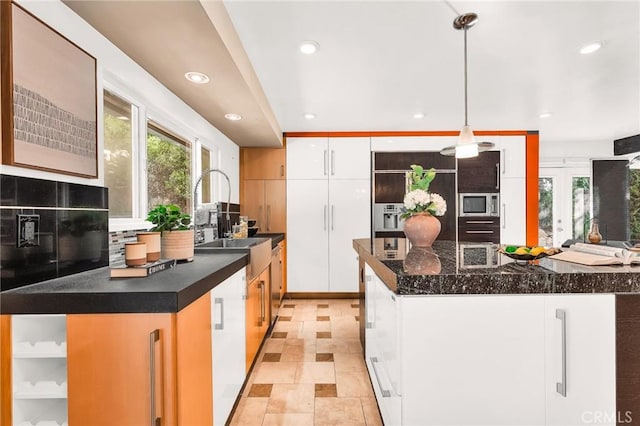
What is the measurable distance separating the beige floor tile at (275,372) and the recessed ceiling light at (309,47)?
7.69 ft

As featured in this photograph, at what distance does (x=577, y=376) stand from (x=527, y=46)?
7.08 feet

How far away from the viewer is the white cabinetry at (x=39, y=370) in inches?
44.6

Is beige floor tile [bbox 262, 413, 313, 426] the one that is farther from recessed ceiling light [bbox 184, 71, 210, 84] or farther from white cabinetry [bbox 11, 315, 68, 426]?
recessed ceiling light [bbox 184, 71, 210, 84]

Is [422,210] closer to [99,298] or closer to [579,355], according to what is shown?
[579,355]

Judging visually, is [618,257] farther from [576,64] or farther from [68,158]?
[68,158]

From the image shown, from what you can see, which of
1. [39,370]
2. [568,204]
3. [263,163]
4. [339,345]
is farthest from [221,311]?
[568,204]

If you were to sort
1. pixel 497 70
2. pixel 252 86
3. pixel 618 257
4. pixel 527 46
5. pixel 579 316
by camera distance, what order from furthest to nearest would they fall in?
1. pixel 497 70
2. pixel 252 86
3. pixel 527 46
4. pixel 618 257
5. pixel 579 316

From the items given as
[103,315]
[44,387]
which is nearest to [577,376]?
[103,315]

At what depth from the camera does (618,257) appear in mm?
1424

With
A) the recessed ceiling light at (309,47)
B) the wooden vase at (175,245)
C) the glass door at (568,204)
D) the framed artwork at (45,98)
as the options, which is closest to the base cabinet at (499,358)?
the wooden vase at (175,245)

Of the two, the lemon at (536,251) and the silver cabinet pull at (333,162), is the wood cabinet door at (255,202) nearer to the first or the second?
the silver cabinet pull at (333,162)

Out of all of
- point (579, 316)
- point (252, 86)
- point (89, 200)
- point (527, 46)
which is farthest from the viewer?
point (252, 86)

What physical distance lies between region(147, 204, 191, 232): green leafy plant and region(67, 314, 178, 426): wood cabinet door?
2.38ft

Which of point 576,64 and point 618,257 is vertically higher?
point 576,64
